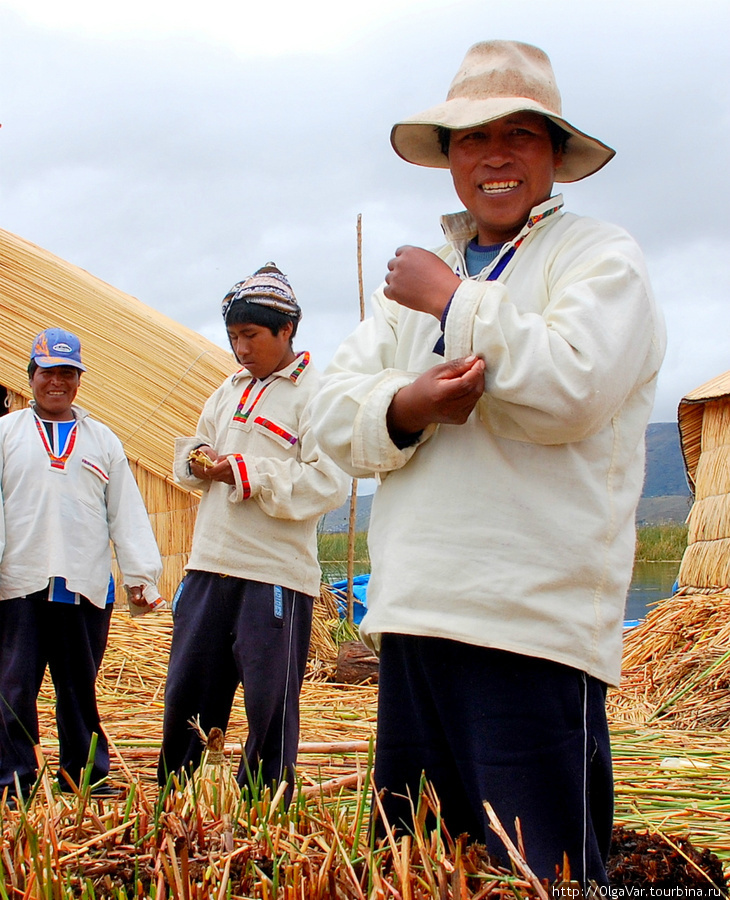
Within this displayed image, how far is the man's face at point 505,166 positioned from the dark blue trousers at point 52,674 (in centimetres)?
255

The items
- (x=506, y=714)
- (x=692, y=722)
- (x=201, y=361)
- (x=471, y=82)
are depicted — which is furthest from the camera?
(x=201, y=361)

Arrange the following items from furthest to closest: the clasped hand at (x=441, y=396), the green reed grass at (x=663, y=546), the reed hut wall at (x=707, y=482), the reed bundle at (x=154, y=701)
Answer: the green reed grass at (x=663, y=546), the reed hut wall at (x=707, y=482), the reed bundle at (x=154, y=701), the clasped hand at (x=441, y=396)

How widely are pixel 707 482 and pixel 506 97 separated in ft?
20.0

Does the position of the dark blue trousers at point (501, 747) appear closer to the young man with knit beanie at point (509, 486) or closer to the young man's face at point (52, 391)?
the young man with knit beanie at point (509, 486)

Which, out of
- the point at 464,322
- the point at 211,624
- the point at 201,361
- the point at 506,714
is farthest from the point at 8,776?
the point at 201,361

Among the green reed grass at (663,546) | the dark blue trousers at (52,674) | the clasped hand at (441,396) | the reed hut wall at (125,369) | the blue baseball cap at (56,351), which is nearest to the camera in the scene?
the clasped hand at (441,396)

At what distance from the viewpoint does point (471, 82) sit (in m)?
1.85

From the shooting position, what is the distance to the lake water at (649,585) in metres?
12.5

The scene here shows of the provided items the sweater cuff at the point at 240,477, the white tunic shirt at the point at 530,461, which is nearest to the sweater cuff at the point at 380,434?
the white tunic shirt at the point at 530,461

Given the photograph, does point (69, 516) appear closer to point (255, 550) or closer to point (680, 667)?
point (255, 550)

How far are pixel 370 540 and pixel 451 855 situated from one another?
1.85ft

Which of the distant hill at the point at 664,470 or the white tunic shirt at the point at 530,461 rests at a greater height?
the distant hill at the point at 664,470

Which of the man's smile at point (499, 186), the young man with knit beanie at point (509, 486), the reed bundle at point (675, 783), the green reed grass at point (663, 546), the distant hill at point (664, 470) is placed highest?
the distant hill at point (664, 470)

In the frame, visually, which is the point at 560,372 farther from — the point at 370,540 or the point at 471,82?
the point at 471,82
